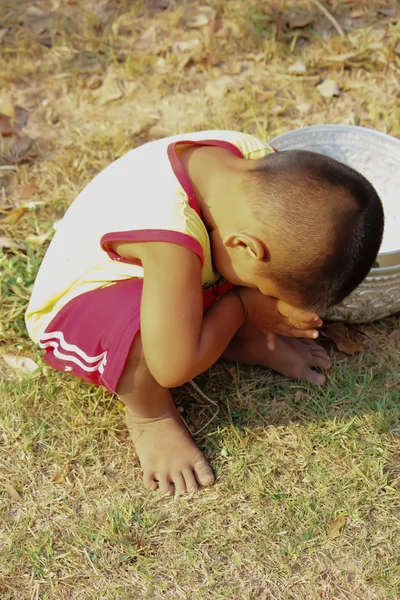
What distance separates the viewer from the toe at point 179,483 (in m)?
1.97

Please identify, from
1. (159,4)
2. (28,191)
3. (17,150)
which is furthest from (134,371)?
(159,4)

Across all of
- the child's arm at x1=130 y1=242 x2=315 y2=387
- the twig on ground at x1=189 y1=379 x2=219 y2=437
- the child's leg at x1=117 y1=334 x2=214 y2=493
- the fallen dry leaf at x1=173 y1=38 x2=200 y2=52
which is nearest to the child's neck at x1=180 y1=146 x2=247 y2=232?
the child's arm at x1=130 y1=242 x2=315 y2=387

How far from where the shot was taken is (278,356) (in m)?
2.22

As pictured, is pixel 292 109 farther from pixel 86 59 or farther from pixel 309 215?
pixel 309 215

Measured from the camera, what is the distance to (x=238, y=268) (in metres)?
1.81

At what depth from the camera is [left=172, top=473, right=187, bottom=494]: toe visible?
77.6 inches

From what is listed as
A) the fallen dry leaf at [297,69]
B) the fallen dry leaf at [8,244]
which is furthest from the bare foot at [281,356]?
the fallen dry leaf at [297,69]

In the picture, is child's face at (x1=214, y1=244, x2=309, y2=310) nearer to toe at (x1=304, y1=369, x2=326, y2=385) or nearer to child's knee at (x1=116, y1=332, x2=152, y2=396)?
child's knee at (x1=116, y1=332, x2=152, y2=396)

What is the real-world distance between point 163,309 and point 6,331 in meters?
0.87

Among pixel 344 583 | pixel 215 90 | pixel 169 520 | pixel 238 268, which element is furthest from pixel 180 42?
pixel 344 583

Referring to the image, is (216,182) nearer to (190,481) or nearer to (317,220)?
(317,220)

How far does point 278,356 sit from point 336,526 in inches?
21.9

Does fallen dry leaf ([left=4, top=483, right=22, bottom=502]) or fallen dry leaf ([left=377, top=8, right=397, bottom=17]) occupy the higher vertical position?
fallen dry leaf ([left=377, top=8, right=397, bottom=17])

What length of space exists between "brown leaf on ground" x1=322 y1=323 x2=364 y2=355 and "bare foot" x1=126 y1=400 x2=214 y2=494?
602 mm
